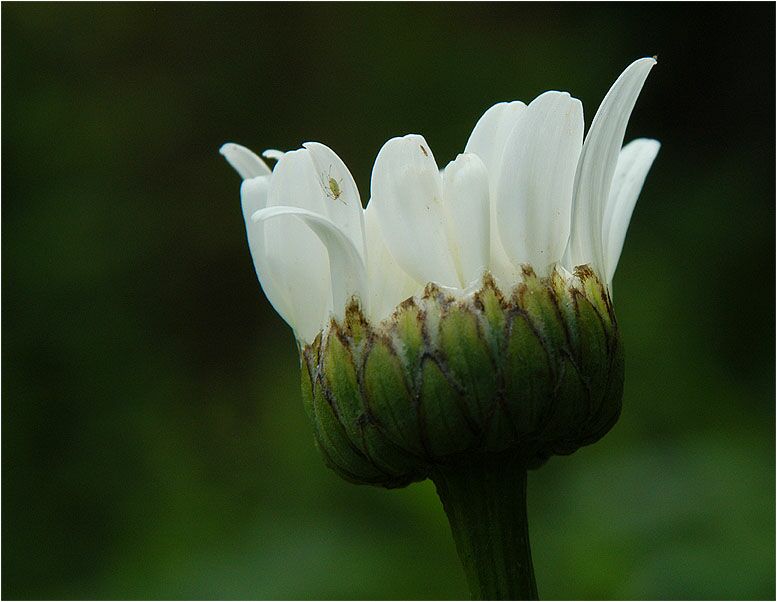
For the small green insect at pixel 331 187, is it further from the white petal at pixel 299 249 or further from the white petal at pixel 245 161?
the white petal at pixel 245 161

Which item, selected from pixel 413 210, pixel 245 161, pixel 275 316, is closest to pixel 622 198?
pixel 413 210

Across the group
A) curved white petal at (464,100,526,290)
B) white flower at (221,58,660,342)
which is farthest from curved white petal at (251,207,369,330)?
curved white petal at (464,100,526,290)

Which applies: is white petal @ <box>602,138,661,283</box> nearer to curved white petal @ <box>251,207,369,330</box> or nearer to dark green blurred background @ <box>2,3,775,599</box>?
curved white petal @ <box>251,207,369,330</box>

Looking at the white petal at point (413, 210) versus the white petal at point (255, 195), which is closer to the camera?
the white petal at point (413, 210)

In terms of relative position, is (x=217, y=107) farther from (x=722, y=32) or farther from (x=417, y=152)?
(x=417, y=152)

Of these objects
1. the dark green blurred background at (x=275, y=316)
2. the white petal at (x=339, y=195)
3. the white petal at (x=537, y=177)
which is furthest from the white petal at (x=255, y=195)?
the dark green blurred background at (x=275, y=316)

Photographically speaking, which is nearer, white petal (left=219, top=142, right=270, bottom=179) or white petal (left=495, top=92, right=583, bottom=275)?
white petal (left=495, top=92, right=583, bottom=275)

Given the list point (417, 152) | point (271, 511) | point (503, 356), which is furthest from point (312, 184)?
point (271, 511)

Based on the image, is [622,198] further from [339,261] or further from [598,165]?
[339,261]
